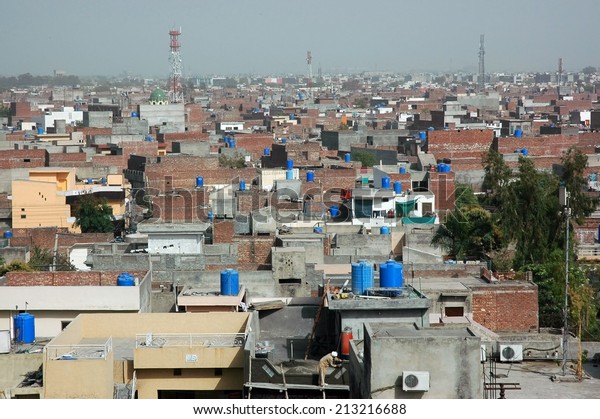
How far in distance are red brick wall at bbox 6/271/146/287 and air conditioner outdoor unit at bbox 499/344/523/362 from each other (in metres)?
3.27

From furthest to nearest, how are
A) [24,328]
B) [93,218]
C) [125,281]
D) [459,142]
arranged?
1. [459,142]
2. [93,218]
3. [125,281]
4. [24,328]

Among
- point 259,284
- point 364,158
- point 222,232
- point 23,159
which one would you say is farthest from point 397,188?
point 23,159

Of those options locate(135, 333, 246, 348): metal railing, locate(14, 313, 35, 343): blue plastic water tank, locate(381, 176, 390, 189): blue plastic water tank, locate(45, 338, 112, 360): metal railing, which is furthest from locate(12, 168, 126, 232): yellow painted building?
locate(45, 338, 112, 360): metal railing

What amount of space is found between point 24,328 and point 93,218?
8.73 m

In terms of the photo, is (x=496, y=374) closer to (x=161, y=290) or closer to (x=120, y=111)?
(x=161, y=290)

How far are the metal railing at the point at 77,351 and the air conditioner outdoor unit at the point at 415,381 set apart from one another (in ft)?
6.25

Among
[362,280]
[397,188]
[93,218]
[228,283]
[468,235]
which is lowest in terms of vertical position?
[93,218]

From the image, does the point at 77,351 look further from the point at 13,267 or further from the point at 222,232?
the point at 222,232

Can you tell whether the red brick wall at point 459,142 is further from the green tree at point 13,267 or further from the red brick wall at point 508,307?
the red brick wall at point 508,307

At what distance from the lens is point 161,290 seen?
29.7 ft

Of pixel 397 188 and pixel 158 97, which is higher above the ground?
pixel 158 97

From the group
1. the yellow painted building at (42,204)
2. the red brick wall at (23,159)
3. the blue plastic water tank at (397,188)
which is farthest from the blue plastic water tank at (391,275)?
the red brick wall at (23,159)

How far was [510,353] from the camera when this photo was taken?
669 centimetres
